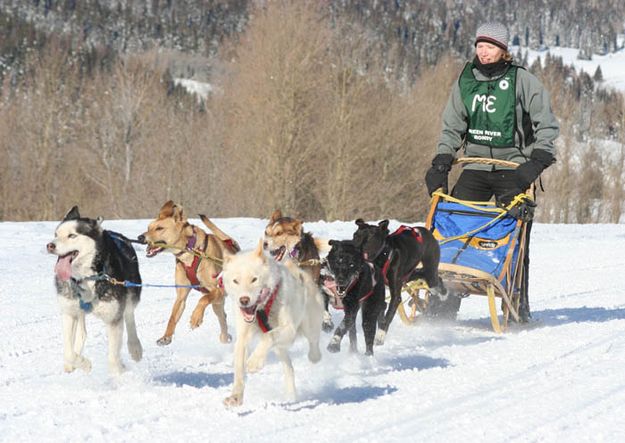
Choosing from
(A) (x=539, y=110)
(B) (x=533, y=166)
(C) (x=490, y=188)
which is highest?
(A) (x=539, y=110)

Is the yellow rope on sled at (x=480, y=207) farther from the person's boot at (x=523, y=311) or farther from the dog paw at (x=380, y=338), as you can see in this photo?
the dog paw at (x=380, y=338)

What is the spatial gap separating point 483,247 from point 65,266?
329cm

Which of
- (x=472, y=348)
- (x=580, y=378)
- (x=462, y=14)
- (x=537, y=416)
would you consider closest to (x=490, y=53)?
(x=472, y=348)

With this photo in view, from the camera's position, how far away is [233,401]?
12.3ft

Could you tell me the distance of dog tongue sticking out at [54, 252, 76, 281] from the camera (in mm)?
4164

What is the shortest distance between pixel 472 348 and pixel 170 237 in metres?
2.31

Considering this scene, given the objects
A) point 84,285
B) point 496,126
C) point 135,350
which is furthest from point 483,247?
point 84,285

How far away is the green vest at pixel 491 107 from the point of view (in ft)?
19.2

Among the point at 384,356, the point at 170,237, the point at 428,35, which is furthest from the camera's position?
the point at 428,35

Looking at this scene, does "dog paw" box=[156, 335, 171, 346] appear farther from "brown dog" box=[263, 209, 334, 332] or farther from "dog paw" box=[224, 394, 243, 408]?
"dog paw" box=[224, 394, 243, 408]

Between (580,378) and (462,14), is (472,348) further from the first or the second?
(462,14)

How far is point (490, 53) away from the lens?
5797 millimetres

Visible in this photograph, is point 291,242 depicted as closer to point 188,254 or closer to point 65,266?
point 188,254

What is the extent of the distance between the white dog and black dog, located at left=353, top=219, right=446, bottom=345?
1.23 metres
